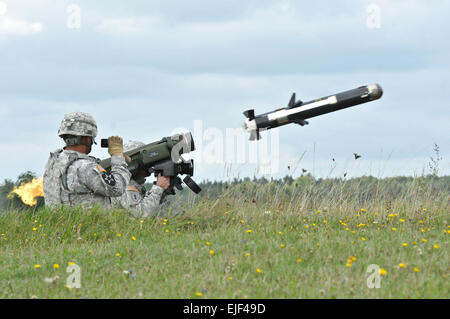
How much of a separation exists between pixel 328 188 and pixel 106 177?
20.1ft

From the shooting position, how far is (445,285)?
21.6 ft

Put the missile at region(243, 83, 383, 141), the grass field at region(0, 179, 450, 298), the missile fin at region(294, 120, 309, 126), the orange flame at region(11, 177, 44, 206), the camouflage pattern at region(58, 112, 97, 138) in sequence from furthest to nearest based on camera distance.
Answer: the orange flame at region(11, 177, 44, 206)
the missile fin at region(294, 120, 309, 126)
the missile at region(243, 83, 383, 141)
the camouflage pattern at region(58, 112, 97, 138)
the grass field at region(0, 179, 450, 298)

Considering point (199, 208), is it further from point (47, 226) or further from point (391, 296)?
point (391, 296)

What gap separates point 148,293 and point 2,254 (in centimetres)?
416

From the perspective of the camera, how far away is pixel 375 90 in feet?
34.2

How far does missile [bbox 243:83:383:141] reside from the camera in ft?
34.3

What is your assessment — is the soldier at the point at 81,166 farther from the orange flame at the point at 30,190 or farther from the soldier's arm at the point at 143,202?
the orange flame at the point at 30,190

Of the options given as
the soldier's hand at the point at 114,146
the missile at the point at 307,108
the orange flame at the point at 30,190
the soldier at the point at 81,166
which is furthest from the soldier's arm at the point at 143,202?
the orange flame at the point at 30,190

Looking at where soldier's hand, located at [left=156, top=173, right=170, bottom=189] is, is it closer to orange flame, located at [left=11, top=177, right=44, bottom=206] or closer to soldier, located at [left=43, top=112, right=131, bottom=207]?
soldier, located at [left=43, top=112, right=131, bottom=207]

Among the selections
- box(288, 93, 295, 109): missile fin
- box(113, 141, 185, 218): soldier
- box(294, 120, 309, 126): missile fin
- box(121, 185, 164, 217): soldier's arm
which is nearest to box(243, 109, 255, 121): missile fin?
box(288, 93, 295, 109): missile fin
